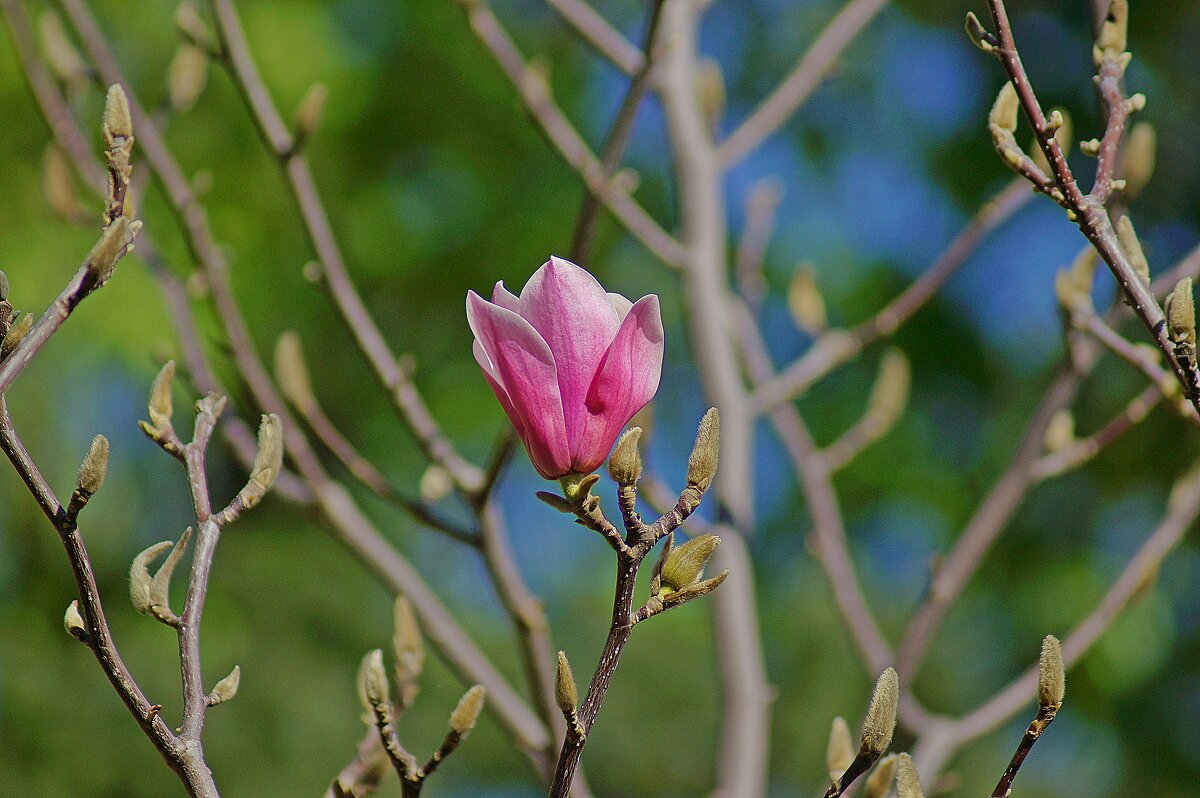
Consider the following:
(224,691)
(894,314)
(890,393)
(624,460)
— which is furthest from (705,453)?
(890,393)

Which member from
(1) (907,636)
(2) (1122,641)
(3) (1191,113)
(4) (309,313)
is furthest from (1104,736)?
(1) (907,636)

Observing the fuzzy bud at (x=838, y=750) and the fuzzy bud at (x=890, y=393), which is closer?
the fuzzy bud at (x=838, y=750)

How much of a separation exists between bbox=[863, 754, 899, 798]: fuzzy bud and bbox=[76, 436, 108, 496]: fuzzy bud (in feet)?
1.29

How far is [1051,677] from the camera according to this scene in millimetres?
441

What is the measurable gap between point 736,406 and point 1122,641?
11.2 feet

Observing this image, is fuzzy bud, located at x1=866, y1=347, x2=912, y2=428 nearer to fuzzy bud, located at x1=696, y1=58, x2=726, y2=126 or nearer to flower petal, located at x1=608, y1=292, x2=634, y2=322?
fuzzy bud, located at x1=696, y1=58, x2=726, y2=126

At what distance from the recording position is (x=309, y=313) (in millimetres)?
4312

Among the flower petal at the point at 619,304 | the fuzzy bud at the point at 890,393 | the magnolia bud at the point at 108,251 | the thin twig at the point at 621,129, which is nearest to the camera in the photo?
the magnolia bud at the point at 108,251

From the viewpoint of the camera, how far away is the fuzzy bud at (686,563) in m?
0.44

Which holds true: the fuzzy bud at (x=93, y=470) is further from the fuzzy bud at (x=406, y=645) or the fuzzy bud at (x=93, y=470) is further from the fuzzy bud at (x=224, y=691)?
the fuzzy bud at (x=406, y=645)

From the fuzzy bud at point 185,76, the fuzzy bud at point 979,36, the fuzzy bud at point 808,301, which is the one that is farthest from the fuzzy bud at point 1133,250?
the fuzzy bud at point 185,76

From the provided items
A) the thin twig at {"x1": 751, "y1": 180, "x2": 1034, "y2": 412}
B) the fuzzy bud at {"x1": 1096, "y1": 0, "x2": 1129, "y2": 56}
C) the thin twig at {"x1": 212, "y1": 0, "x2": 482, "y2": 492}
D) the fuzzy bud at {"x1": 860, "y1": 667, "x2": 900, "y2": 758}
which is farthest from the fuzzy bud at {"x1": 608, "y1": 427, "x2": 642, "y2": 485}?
the thin twig at {"x1": 751, "y1": 180, "x2": 1034, "y2": 412}

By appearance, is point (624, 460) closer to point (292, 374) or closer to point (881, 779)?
point (881, 779)

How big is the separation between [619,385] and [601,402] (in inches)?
0.4
